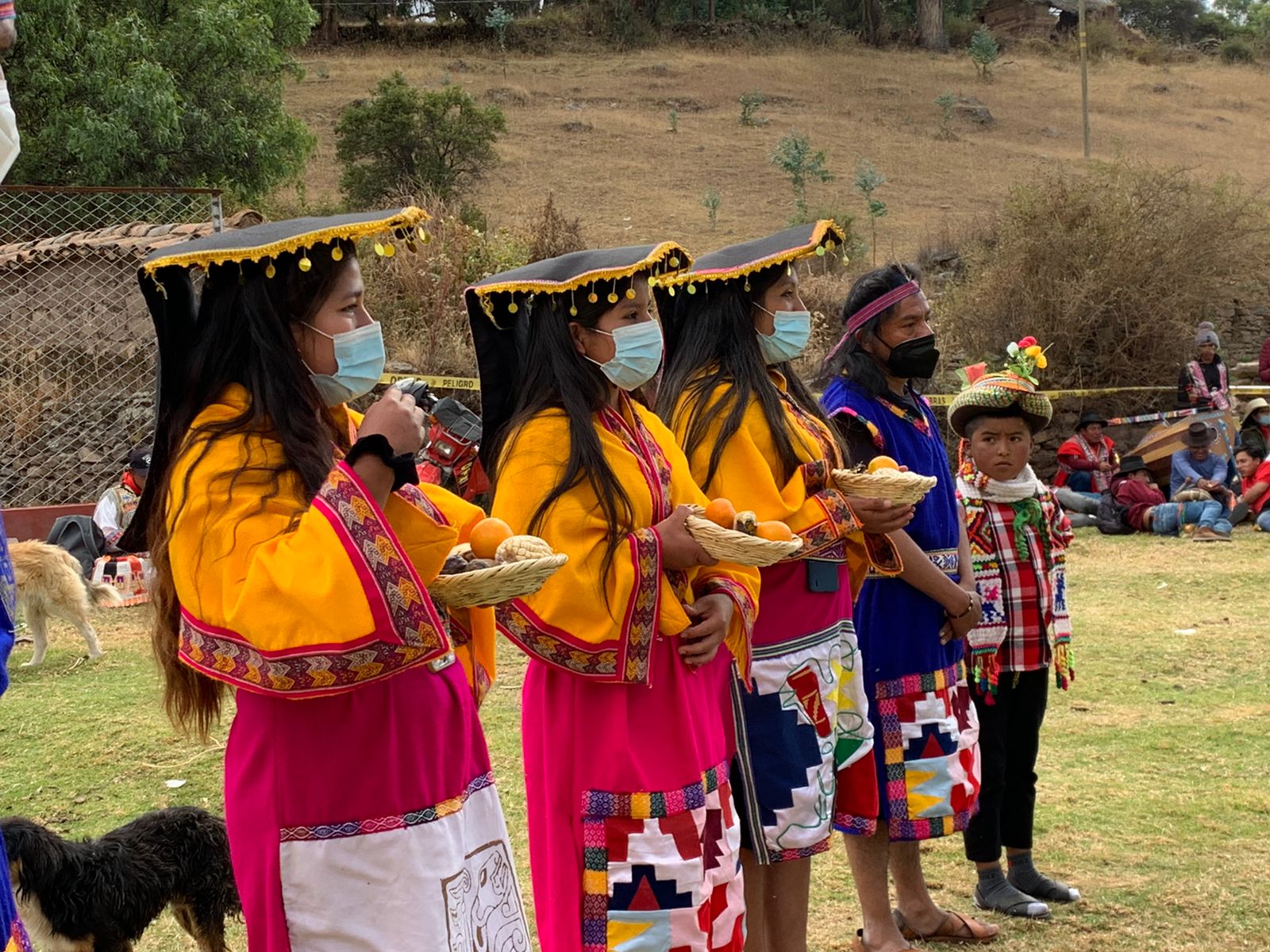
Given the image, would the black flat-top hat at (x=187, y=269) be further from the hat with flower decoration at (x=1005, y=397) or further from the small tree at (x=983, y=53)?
the small tree at (x=983, y=53)

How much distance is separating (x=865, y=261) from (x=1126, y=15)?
3740 cm

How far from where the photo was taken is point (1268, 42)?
53312 millimetres

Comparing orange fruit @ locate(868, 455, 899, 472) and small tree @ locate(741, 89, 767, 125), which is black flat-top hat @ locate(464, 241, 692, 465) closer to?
orange fruit @ locate(868, 455, 899, 472)

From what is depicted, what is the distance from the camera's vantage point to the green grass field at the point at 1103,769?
468 centimetres

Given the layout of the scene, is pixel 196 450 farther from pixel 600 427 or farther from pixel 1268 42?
pixel 1268 42

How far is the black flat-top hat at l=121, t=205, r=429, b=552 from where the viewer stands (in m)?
2.56

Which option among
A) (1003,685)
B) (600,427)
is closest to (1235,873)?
(1003,685)

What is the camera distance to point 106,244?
41.9 feet

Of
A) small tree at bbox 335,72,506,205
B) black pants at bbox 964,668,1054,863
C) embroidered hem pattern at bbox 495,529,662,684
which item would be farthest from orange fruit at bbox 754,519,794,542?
small tree at bbox 335,72,506,205

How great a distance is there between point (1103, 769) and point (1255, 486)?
8293 mm

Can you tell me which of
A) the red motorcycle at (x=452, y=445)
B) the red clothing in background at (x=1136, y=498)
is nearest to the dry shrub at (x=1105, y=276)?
the red clothing in background at (x=1136, y=498)

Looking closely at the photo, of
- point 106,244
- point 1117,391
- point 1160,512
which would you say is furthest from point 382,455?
point 1117,391

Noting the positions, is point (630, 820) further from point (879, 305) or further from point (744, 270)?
point (879, 305)

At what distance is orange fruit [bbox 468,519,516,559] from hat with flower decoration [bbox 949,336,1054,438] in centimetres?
263
